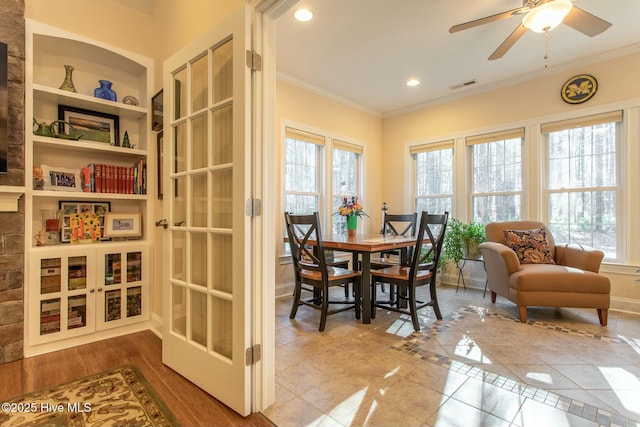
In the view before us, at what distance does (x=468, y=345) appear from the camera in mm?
2395

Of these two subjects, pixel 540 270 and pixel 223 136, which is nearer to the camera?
pixel 223 136

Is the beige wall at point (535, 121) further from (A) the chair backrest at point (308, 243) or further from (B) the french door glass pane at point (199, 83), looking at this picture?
(B) the french door glass pane at point (199, 83)

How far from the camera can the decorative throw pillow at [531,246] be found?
11.0 feet

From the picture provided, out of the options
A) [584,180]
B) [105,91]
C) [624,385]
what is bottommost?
[624,385]

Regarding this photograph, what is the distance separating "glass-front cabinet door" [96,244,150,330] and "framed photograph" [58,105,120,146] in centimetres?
97

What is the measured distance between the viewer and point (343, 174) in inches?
191

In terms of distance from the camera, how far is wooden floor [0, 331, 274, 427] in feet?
5.09

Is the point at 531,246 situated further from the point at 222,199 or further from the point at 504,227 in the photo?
the point at 222,199

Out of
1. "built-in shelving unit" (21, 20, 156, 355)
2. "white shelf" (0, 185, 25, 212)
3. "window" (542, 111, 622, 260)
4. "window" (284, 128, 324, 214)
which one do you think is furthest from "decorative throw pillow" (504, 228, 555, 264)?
"white shelf" (0, 185, 25, 212)

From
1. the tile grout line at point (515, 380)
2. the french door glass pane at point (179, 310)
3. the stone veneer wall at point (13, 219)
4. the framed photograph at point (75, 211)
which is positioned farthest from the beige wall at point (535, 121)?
the stone veneer wall at point (13, 219)

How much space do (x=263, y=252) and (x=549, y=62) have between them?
13.1 feet

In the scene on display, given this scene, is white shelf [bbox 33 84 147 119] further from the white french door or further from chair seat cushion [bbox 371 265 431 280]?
chair seat cushion [bbox 371 265 431 280]

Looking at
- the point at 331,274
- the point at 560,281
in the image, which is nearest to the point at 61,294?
the point at 331,274

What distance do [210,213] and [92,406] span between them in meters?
1.15
